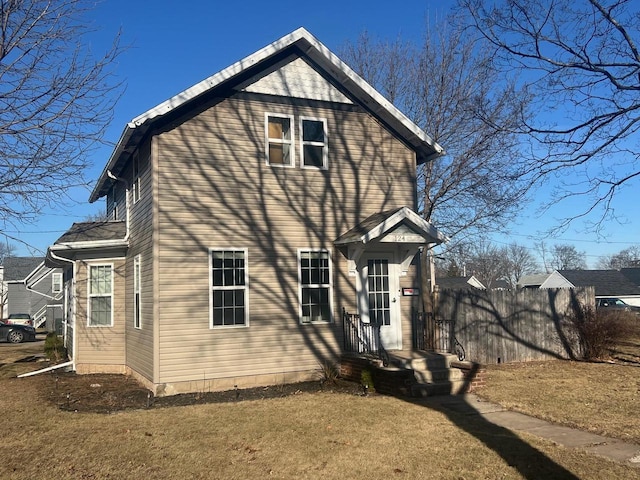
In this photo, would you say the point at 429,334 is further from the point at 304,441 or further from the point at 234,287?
the point at 304,441

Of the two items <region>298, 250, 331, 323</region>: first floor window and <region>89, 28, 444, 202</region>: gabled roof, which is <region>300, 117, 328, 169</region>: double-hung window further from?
<region>298, 250, 331, 323</region>: first floor window

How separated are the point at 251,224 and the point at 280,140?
2091mm

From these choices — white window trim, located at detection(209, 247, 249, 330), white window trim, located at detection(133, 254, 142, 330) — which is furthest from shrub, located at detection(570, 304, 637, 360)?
white window trim, located at detection(133, 254, 142, 330)

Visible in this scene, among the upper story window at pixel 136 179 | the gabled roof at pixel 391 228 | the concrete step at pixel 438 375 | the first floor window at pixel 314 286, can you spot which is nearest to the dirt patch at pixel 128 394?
the concrete step at pixel 438 375

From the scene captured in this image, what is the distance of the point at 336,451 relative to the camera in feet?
22.9

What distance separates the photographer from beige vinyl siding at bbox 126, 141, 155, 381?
11.6 meters

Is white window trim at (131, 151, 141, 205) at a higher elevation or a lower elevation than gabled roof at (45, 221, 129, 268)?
higher

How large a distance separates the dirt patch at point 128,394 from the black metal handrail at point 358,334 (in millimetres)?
947

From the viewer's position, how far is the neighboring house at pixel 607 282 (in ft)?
184

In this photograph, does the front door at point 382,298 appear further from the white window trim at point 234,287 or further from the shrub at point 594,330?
the shrub at point 594,330

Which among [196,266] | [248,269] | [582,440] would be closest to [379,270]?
[248,269]

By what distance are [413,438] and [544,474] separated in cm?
190

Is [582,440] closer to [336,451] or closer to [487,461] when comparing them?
[487,461]

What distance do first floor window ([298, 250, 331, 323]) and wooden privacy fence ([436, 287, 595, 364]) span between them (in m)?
4.26
